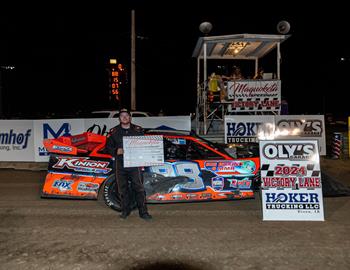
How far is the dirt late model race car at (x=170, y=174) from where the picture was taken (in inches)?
253

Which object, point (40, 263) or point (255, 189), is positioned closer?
point (40, 263)

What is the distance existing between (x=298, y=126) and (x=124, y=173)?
7.63m

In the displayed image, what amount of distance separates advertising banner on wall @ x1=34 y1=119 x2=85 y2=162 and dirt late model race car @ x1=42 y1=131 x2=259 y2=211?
4.90m

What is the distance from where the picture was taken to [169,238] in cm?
505

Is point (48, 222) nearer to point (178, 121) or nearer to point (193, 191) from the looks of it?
point (193, 191)

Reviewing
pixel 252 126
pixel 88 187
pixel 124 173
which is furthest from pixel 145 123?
pixel 124 173

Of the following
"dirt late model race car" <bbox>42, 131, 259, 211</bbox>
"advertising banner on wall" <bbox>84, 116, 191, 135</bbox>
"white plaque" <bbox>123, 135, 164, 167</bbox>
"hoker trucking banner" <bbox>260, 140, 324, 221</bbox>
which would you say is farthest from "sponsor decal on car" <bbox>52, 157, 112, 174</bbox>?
"advertising banner on wall" <bbox>84, 116, 191, 135</bbox>

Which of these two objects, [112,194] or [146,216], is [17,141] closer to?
[112,194]

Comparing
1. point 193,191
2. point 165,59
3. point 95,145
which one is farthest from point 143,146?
point 165,59

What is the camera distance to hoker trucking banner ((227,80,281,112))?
12.8 metres

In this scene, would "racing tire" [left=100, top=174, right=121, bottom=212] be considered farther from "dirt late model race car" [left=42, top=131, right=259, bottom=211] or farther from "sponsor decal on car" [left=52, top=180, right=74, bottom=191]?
"sponsor decal on car" [left=52, top=180, right=74, bottom=191]

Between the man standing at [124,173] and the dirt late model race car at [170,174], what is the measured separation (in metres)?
0.49

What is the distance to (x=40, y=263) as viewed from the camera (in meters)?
4.23

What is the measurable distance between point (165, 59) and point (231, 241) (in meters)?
75.6
